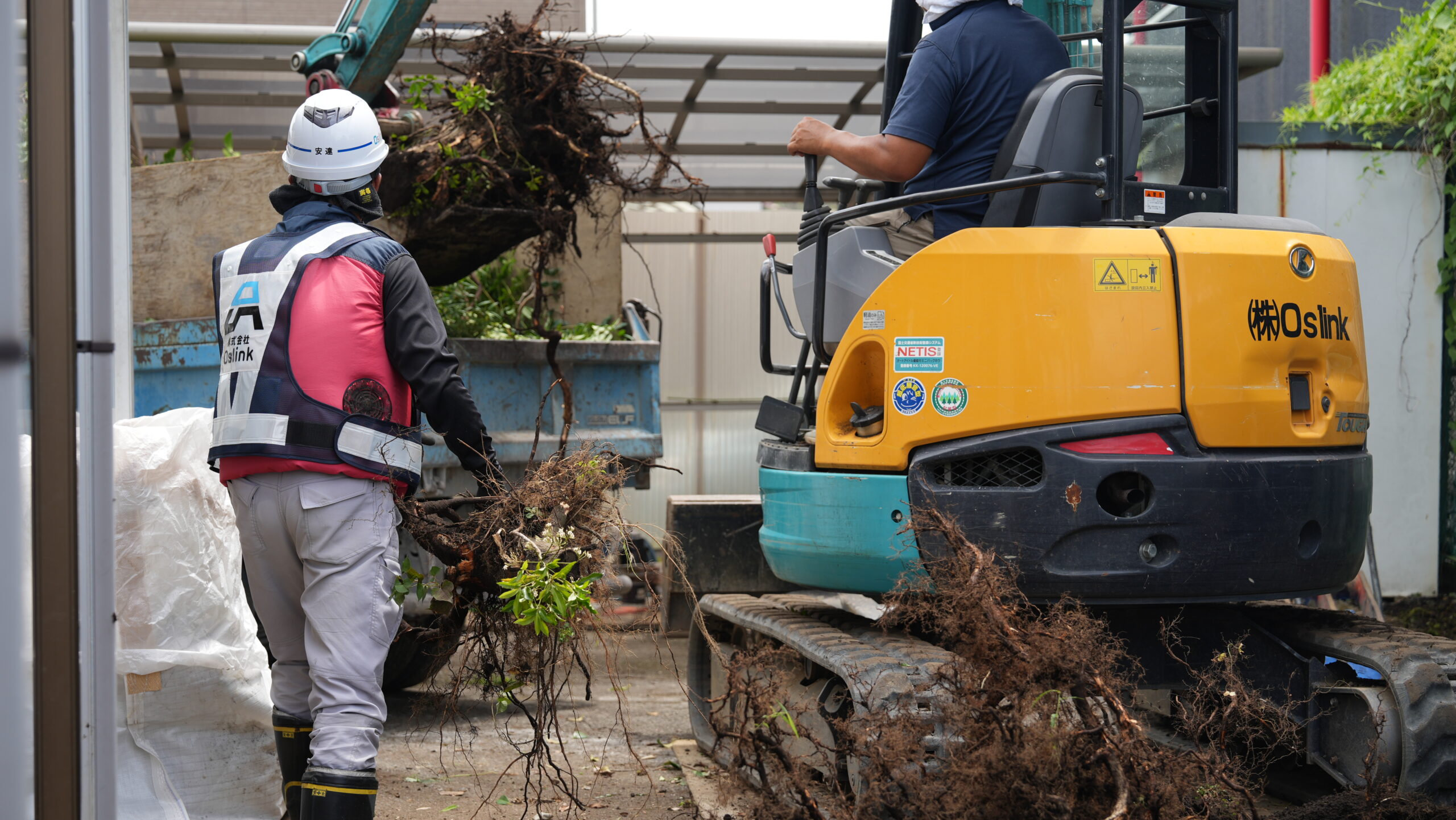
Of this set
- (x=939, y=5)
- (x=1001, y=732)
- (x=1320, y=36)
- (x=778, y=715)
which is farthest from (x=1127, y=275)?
(x=1320, y=36)

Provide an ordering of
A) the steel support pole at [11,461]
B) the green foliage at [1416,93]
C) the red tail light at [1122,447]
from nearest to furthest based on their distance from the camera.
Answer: the steel support pole at [11,461] < the red tail light at [1122,447] < the green foliage at [1416,93]

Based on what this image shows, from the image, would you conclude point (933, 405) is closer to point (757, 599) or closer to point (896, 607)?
point (896, 607)

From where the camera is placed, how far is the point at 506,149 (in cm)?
592

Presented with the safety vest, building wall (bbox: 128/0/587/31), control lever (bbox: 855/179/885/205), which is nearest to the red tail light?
control lever (bbox: 855/179/885/205)

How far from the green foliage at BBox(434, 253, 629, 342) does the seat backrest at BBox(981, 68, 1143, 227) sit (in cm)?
347

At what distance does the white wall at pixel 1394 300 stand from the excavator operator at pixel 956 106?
4.34 meters

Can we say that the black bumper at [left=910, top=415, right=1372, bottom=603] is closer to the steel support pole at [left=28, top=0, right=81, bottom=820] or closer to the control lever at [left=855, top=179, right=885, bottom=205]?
the control lever at [left=855, top=179, right=885, bottom=205]

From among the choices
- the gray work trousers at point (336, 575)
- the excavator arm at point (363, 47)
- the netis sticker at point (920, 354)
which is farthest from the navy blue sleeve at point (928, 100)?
the excavator arm at point (363, 47)

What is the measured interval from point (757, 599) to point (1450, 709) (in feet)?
8.00

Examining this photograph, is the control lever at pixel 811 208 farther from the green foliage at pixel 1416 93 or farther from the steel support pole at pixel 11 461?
the green foliage at pixel 1416 93

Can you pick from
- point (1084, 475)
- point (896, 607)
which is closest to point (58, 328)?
point (896, 607)

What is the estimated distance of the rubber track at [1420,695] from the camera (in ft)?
11.3

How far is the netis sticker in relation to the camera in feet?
11.3

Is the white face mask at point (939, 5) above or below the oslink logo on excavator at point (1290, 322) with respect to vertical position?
above
